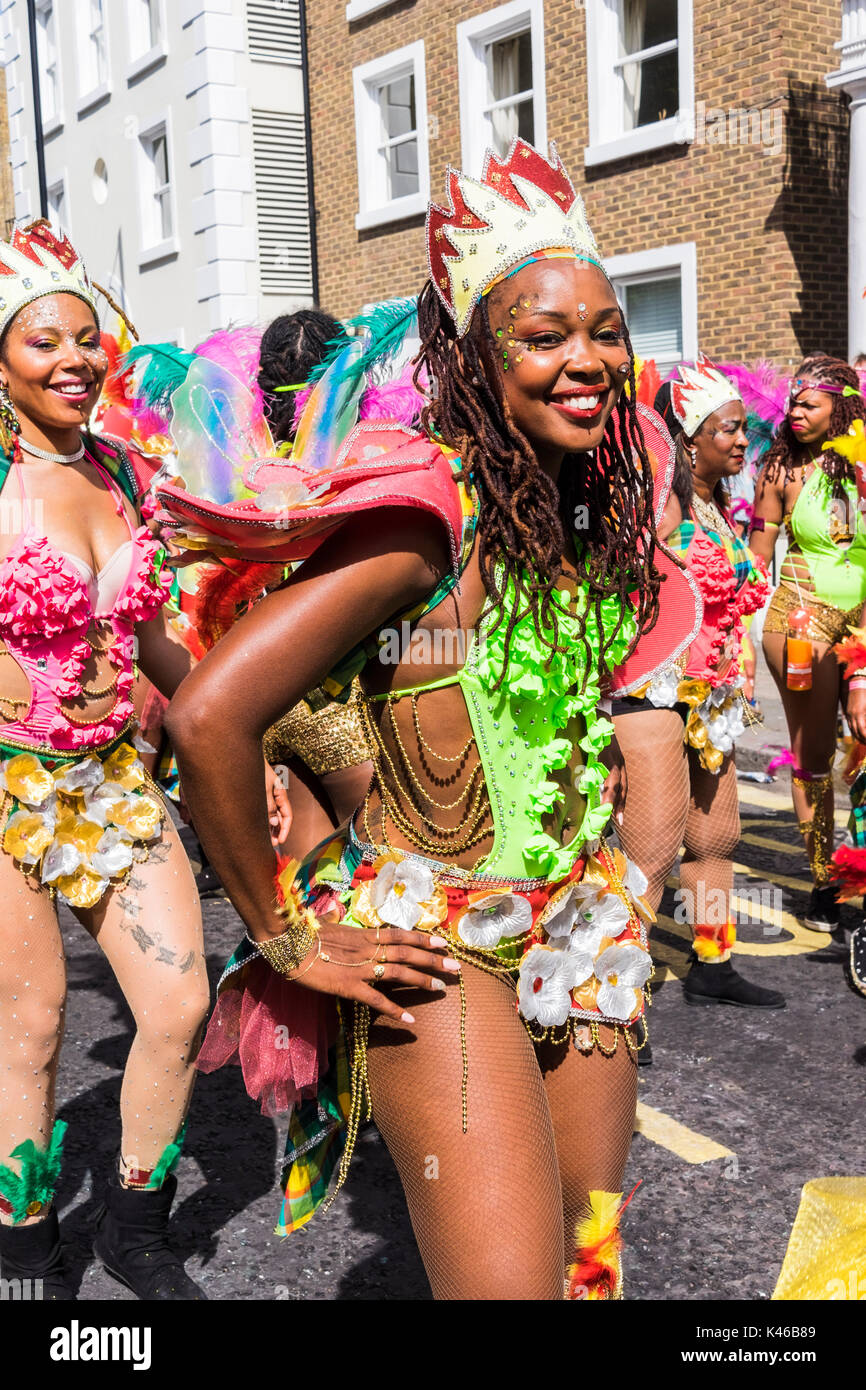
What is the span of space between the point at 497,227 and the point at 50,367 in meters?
1.49

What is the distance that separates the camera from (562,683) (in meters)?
2.04

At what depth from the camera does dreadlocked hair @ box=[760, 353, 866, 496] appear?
5887 millimetres

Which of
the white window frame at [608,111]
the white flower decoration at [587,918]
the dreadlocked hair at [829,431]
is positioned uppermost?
the white window frame at [608,111]

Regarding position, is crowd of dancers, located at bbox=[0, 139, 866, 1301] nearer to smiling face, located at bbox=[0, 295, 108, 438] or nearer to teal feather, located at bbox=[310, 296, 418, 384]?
smiling face, located at bbox=[0, 295, 108, 438]

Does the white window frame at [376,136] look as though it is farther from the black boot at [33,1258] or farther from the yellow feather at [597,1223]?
the yellow feather at [597,1223]

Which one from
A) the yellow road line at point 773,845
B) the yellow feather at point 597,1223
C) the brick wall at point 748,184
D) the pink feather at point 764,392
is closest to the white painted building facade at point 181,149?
the brick wall at point 748,184

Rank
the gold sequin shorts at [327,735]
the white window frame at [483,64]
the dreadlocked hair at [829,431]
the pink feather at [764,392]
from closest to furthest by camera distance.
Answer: the gold sequin shorts at [327,735]
the dreadlocked hair at [829,431]
the pink feather at [764,392]
the white window frame at [483,64]

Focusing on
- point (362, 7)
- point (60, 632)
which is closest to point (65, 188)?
point (362, 7)

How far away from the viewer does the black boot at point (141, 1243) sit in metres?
2.97

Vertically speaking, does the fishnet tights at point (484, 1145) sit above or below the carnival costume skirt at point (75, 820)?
below

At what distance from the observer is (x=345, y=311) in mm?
17328
